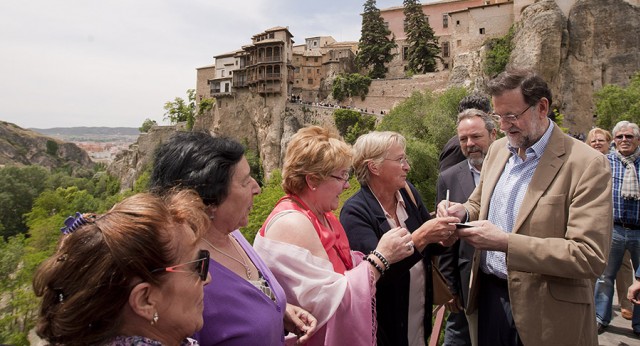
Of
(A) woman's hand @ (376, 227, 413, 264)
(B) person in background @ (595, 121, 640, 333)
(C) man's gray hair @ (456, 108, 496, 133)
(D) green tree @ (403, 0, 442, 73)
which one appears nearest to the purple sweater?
(A) woman's hand @ (376, 227, 413, 264)

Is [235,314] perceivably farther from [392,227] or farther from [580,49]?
[580,49]

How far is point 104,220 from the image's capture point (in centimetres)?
129

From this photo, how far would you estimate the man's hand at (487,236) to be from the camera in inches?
92.6

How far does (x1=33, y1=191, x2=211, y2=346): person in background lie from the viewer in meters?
1.22

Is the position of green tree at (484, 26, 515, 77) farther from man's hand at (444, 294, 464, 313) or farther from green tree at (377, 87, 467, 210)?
man's hand at (444, 294, 464, 313)

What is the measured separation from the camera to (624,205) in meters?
4.69

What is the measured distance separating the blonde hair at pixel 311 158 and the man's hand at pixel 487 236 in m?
0.94

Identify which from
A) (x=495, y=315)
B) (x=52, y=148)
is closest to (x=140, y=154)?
(x=495, y=315)

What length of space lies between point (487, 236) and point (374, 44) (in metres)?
43.4

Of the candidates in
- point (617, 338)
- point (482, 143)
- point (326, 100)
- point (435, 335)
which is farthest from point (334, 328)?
point (326, 100)

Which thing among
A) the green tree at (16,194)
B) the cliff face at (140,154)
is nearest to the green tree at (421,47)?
the cliff face at (140,154)

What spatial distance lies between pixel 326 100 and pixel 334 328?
140 feet

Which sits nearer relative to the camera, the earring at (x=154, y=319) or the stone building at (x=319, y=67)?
the earring at (x=154, y=319)

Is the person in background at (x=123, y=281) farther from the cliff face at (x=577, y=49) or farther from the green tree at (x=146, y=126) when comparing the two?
the green tree at (x=146, y=126)
